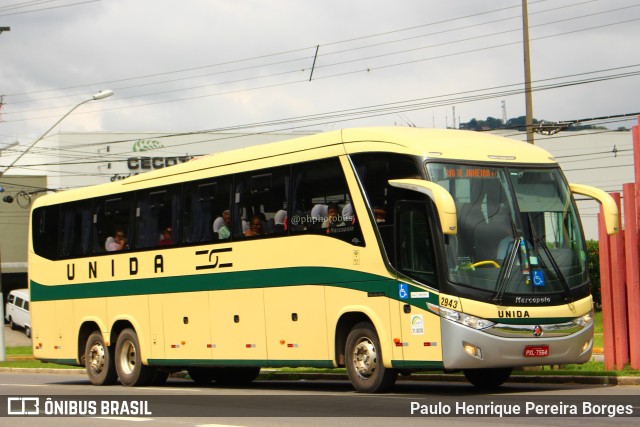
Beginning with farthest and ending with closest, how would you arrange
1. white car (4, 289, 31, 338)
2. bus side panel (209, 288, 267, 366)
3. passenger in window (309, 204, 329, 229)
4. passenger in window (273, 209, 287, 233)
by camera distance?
1. white car (4, 289, 31, 338)
2. bus side panel (209, 288, 267, 366)
3. passenger in window (273, 209, 287, 233)
4. passenger in window (309, 204, 329, 229)

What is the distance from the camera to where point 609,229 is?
17109 millimetres

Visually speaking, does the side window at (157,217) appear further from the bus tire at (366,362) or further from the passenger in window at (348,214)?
the bus tire at (366,362)

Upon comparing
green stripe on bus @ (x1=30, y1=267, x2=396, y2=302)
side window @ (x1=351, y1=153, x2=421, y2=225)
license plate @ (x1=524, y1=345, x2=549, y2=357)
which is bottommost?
license plate @ (x1=524, y1=345, x2=549, y2=357)

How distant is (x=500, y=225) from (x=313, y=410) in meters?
3.87

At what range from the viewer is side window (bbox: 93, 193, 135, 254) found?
23.2 m

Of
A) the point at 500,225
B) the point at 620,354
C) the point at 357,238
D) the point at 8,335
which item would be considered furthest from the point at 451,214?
the point at 8,335

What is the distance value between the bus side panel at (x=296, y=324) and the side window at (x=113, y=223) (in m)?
4.84

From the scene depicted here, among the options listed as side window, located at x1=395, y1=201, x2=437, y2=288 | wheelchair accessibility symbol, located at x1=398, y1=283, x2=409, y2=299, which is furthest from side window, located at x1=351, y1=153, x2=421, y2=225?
wheelchair accessibility symbol, located at x1=398, y1=283, x2=409, y2=299

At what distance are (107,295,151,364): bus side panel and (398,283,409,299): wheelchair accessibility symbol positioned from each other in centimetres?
759

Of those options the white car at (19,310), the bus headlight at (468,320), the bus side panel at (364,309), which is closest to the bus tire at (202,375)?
the bus side panel at (364,309)

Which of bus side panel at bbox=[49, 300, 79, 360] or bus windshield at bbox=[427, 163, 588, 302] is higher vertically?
bus windshield at bbox=[427, 163, 588, 302]

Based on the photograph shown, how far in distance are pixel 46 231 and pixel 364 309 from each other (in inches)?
431

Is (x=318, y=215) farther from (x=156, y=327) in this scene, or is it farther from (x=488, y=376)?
Result: (x=156, y=327)

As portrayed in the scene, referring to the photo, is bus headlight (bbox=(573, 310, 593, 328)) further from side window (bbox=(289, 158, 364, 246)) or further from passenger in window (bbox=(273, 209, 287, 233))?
passenger in window (bbox=(273, 209, 287, 233))
